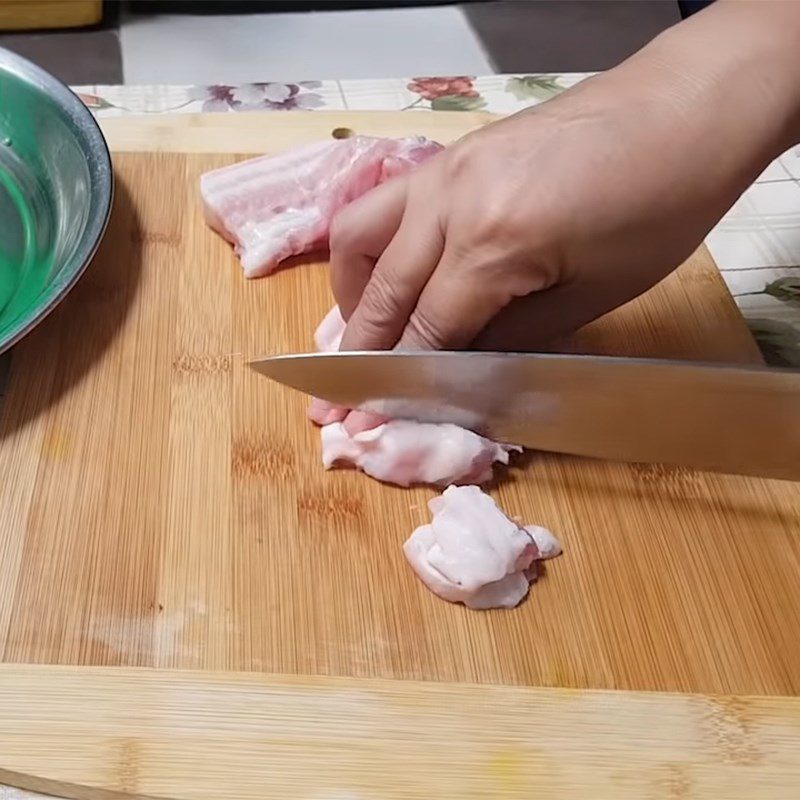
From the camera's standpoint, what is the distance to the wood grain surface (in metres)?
0.76

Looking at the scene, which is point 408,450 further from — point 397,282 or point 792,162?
point 792,162

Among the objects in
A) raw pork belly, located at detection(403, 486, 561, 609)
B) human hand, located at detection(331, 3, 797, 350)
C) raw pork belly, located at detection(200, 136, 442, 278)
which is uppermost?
human hand, located at detection(331, 3, 797, 350)

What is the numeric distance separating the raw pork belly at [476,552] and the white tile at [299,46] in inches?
41.7

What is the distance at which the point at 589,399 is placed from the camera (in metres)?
0.95

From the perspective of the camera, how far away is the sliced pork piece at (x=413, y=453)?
95 centimetres

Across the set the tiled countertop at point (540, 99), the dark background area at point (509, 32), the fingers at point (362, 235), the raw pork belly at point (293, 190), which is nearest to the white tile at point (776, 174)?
the tiled countertop at point (540, 99)

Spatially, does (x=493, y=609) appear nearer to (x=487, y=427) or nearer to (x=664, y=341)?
(x=487, y=427)

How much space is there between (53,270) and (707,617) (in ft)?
2.31

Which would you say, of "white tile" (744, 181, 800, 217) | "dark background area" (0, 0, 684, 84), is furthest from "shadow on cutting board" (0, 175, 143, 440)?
"white tile" (744, 181, 800, 217)

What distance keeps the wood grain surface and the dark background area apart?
1.20 m

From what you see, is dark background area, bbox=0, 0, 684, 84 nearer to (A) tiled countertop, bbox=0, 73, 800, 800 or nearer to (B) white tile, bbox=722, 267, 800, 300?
(A) tiled countertop, bbox=0, 73, 800, 800

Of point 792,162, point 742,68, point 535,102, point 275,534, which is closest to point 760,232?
point 792,162

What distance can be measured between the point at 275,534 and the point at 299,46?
1.17 m

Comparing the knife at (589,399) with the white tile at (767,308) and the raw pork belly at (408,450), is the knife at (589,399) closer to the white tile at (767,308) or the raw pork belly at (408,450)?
the raw pork belly at (408,450)
